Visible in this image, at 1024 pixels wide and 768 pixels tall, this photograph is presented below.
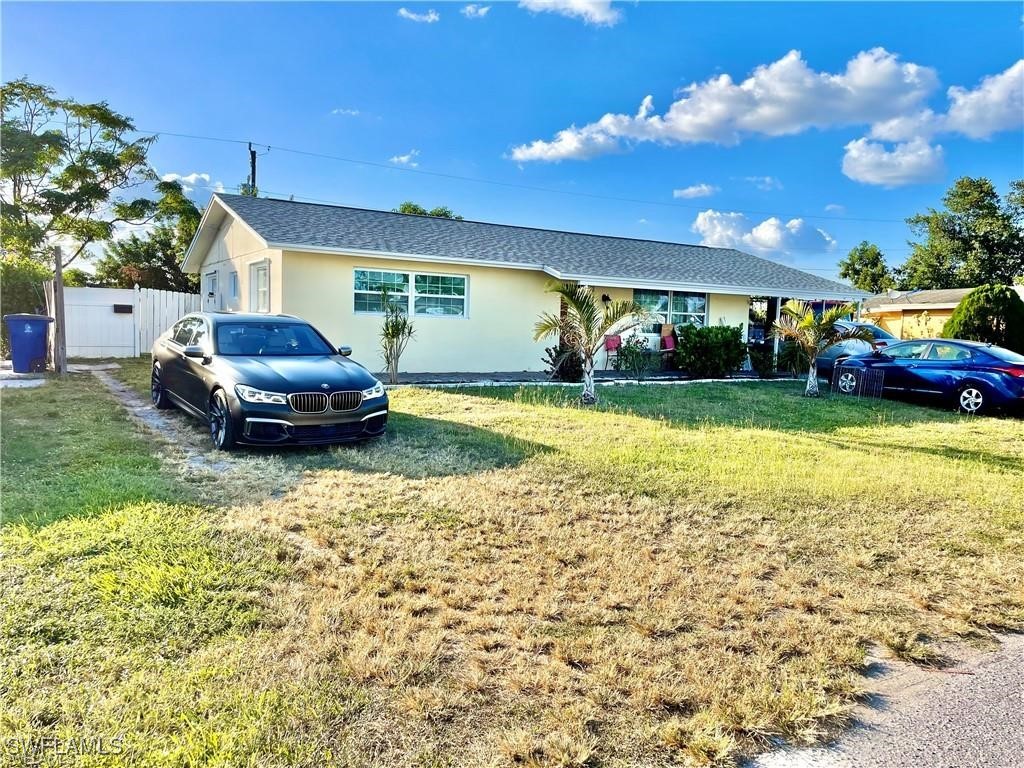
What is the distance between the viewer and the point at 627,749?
7.63ft

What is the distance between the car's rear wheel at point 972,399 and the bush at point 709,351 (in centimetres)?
530

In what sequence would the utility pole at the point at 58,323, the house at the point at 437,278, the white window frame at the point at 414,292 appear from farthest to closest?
the white window frame at the point at 414,292 < the house at the point at 437,278 < the utility pole at the point at 58,323

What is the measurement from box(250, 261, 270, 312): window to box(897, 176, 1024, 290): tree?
134 ft

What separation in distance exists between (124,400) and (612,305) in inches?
329

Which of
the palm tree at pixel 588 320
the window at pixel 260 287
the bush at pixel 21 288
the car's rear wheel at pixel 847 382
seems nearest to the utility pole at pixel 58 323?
the window at pixel 260 287

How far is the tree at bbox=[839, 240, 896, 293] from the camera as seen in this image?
4278 cm

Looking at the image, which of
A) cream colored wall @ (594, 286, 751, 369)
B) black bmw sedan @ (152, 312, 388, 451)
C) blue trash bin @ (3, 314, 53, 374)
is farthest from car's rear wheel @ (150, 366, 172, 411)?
cream colored wall @ (594, 286, 751, 369)

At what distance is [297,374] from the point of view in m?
6.91

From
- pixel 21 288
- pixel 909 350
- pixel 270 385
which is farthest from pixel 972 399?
pixel 21 288

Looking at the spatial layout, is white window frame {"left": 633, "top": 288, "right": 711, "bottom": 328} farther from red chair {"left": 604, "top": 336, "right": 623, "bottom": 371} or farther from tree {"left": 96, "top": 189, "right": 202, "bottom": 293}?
tree {"left": 96, "top": 189, "right": 202, "bottom": 293}

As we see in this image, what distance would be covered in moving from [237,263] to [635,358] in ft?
35.2

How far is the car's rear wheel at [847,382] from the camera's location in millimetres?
13180

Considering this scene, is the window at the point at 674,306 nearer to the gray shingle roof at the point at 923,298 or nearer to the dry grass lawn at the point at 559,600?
the dry grass lawn at the point at 559,600

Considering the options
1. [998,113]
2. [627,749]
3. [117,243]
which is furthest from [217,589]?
[117,243]
